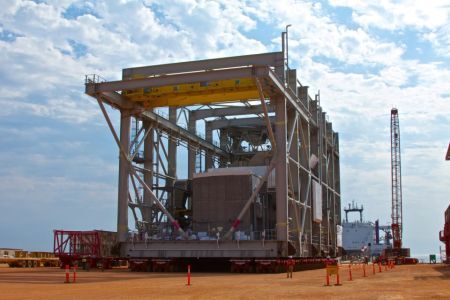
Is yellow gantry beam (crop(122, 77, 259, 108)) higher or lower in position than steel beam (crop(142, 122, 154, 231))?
higher

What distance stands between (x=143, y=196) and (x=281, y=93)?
1579 cm

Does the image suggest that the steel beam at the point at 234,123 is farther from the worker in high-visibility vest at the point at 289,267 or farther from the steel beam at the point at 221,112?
the worker in high-visibility vest at the point at 289,267

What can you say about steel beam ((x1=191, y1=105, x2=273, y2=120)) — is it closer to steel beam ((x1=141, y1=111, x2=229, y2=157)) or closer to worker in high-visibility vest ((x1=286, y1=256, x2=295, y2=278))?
steel beam ((x1=141, y1=111, x2=229, y2=157))

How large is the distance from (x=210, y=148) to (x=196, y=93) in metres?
19.3

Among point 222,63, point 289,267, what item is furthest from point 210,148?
point 289,267

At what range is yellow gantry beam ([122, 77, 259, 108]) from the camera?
41.9m

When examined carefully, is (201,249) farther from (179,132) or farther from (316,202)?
(179,132)

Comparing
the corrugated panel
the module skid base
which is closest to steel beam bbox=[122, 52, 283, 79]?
the module skid base

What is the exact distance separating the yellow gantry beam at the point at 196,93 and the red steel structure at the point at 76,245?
11530mm

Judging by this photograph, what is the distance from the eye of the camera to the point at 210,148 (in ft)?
204

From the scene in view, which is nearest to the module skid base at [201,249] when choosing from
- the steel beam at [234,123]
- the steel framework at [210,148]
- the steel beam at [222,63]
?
the steel framework at [210,148]

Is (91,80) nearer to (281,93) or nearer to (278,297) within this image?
(281,93)

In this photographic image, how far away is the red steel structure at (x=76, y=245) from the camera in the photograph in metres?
46.0

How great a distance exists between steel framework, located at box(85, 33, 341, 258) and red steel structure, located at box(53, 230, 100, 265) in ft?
12.4
